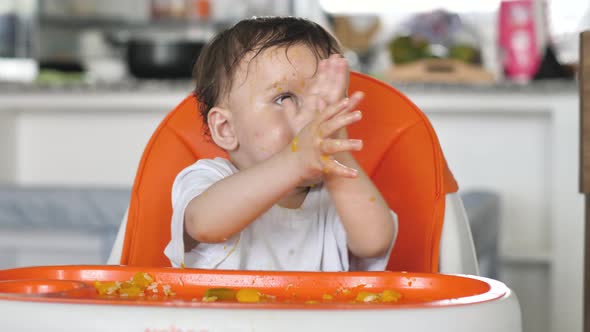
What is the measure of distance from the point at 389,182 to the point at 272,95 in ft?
0.74

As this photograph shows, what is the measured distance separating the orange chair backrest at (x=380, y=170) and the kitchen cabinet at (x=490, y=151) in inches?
44.9

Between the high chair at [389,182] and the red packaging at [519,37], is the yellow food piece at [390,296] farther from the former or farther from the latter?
the red packaging at [519,37]

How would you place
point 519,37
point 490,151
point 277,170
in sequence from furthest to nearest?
point 519,37
point 490,151
point 277,170

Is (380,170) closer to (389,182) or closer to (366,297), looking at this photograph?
(389,182)

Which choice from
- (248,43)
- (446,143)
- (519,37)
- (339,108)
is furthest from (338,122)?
(519,37)

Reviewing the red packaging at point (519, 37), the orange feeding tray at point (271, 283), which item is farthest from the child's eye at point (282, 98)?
the red packaging at point (519, 37)

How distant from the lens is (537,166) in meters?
2.32

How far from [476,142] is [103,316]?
1880 millimetres

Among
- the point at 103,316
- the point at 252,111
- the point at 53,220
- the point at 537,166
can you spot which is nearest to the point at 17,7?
the point at 53,220

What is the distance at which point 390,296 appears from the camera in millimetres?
726

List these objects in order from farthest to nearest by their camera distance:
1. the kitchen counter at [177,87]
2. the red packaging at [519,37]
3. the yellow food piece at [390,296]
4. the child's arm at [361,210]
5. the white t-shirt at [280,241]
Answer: the red packaging at [519,37], the kitchen counter at [177,87], the white t-shirt at [280,241], the child's arm at [361,210], the yellow food piece at [390,296]

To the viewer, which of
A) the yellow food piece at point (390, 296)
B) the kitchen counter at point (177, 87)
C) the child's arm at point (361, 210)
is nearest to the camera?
the yellow food piece at point (390, 296)

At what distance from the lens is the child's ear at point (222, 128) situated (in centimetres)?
100

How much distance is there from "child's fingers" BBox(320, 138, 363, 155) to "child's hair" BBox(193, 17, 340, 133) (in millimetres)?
216
